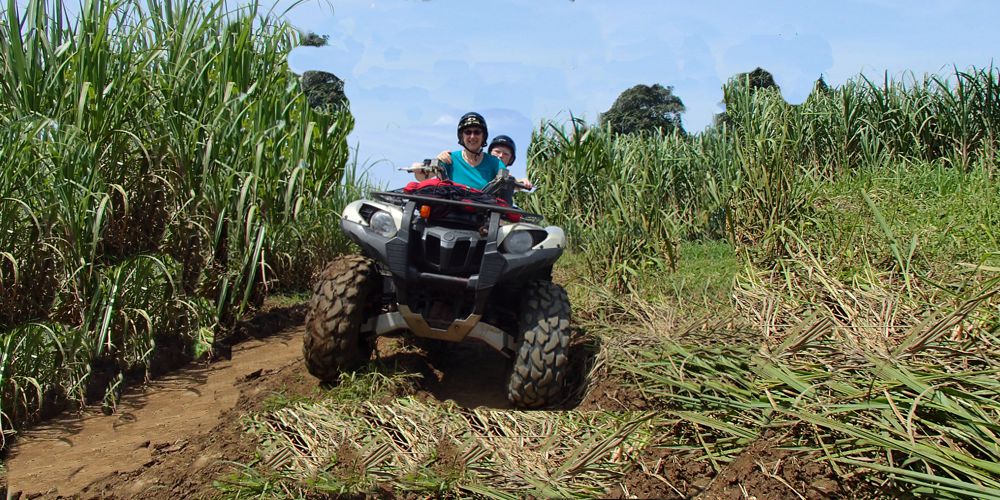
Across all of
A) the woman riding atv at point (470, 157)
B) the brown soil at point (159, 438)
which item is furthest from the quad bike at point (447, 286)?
the woman riding atv at point (470, 157)

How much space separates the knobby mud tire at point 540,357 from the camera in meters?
3.73

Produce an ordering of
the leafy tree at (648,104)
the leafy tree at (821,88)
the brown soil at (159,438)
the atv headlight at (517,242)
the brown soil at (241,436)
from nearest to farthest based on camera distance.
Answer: the brown soil at (241,436) → the brown soil at (159,438) → the atv headlight at (517,242) → the leafy tree at (821,88) → the leafy tree at (648,104)

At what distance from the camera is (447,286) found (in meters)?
3.78

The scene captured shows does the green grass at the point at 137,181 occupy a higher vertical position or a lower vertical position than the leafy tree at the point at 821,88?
lower

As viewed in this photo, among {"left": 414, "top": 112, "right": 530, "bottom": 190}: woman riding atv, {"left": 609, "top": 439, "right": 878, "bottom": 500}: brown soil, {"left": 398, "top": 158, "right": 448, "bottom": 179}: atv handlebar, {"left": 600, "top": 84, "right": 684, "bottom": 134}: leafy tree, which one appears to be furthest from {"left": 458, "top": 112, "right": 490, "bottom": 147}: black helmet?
{"left": 600, "top": 84, "right": 684, "bottom": 134}: leafy tree

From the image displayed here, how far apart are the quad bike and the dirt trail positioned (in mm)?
707

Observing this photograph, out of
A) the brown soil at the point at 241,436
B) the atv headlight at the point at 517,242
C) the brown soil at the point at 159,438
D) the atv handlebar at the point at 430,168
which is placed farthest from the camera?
the atv handlebar at the point at 430,168

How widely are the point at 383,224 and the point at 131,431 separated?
1.59 m

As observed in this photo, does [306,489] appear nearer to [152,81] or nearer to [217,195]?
[217,195]

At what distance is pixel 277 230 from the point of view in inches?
209

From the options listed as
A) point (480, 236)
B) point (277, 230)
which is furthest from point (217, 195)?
point (480, 236)

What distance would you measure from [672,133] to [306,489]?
930cm

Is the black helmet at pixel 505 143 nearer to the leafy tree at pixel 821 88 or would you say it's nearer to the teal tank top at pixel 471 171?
the teal tank top at pixel 471 171

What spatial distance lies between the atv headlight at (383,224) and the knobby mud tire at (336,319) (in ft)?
0.79
